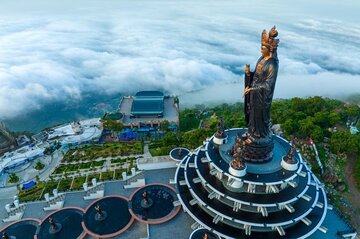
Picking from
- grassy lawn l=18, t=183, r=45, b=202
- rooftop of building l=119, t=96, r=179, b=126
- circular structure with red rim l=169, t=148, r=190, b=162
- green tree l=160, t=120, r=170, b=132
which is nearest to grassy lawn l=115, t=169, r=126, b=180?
circular structure with red rim l=169, t=148, r=190, b=162

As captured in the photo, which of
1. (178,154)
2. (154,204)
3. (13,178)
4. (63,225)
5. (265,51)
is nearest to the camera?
(265,51)

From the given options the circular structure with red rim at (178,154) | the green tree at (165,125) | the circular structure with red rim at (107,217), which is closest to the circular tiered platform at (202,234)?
the circular structure with red rim at (107,217)

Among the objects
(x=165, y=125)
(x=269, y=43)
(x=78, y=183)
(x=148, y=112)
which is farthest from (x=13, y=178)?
(x=269, y=43)

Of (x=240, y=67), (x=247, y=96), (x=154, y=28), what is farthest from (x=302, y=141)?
(x=154, y=28)

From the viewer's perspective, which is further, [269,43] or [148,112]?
[148,112]

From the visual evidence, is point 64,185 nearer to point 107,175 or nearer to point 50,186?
point 50,186

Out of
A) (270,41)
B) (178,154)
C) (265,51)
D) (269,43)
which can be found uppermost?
(270,41)

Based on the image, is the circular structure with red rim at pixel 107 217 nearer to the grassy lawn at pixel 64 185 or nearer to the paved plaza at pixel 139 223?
the paved plaza at pixel 139 223
